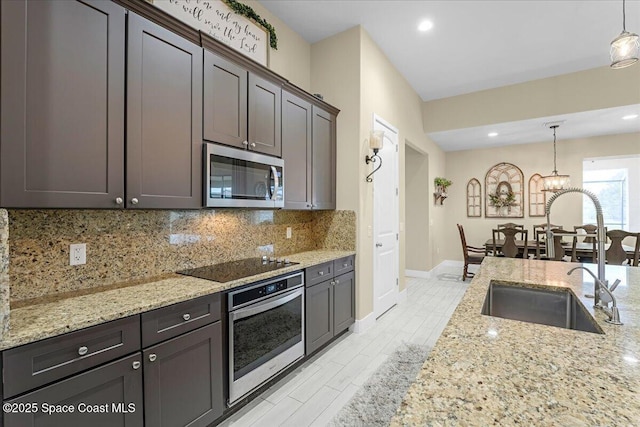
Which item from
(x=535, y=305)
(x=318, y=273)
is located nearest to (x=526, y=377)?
(x=535, y=305)

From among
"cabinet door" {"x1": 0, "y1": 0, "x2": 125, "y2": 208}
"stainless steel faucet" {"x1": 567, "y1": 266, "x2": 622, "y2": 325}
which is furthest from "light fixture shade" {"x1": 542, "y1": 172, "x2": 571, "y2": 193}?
"cabinet door" {"x1": 0, "y1": 0, "x2": 125, "y2": 208}

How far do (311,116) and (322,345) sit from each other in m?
2.25

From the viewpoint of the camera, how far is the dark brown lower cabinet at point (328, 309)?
253 cm

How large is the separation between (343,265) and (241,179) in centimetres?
139

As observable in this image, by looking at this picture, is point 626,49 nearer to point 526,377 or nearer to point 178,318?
point 526,377

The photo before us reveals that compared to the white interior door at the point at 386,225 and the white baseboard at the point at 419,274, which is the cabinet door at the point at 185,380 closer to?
the white interior door at the point at 386,225

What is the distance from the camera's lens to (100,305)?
1.37 metres

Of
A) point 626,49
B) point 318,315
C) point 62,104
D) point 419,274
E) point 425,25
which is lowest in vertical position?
point 419,274

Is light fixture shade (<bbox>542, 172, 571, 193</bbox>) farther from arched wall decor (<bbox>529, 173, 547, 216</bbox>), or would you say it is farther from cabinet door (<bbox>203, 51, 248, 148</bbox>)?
cabinet door (<bbox>203, 51, 248, 148</bbox>)

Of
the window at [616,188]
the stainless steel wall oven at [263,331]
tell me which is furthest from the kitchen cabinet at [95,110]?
the window at [616,188]

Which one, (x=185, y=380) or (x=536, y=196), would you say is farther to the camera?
(x=536, y=196)

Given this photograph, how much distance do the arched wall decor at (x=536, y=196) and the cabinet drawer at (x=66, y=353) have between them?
7384mm

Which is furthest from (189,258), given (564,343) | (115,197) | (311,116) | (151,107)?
(564,343)

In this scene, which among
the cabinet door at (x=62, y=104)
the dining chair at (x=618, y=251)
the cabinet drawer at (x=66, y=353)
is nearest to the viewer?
the cabinet drawer at (x=66, y=353)
